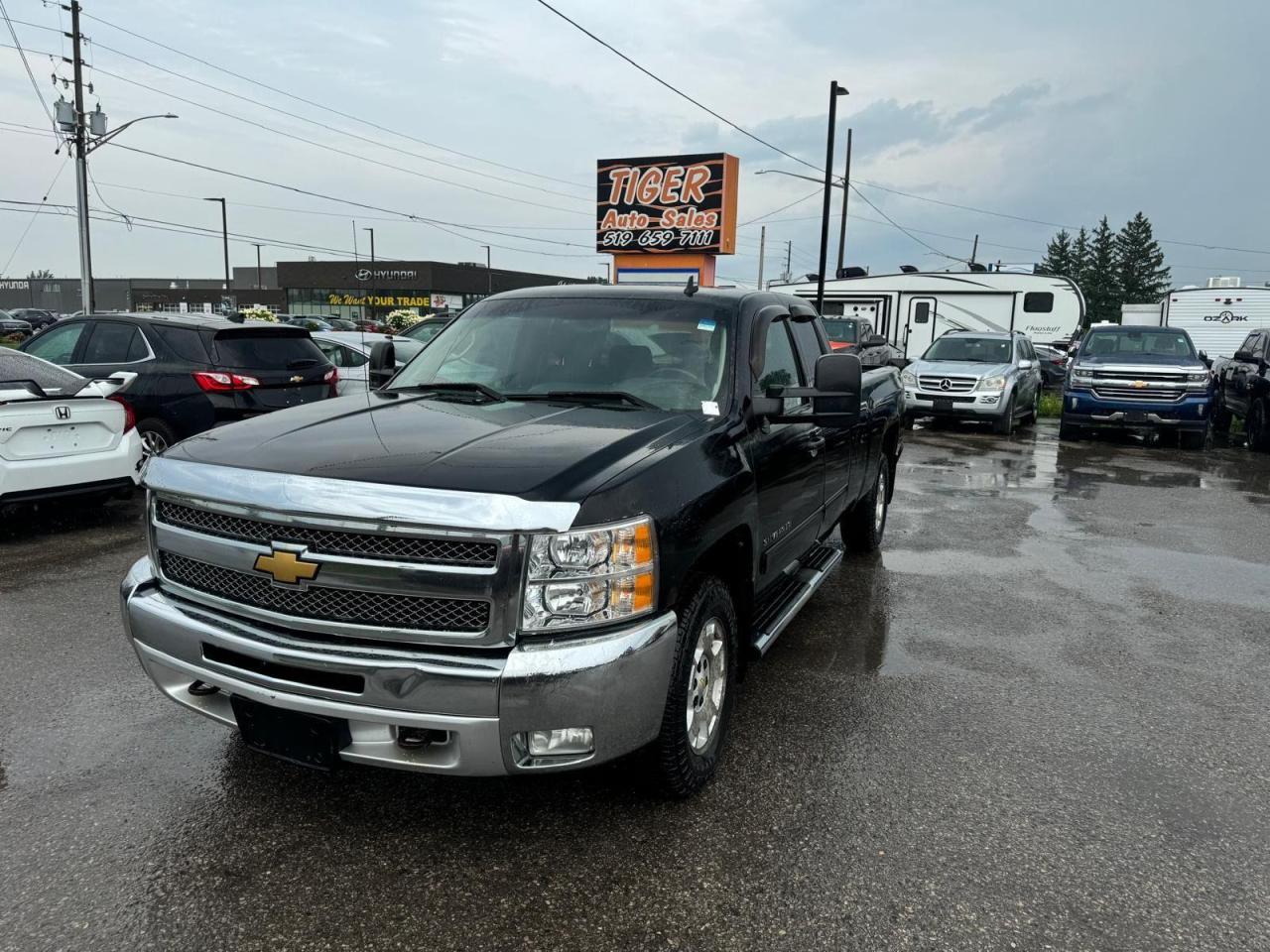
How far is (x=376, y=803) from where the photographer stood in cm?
327

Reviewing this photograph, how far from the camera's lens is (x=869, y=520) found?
6.96m

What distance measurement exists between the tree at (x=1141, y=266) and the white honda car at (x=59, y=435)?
99905 millimetres

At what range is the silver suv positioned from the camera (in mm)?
15125

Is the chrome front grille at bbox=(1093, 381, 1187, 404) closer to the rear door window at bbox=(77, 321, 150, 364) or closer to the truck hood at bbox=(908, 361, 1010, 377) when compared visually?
the truck hood at bbox=(908, 361, 1010, 377)

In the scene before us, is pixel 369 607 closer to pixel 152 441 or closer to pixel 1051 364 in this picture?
pixel 152 441

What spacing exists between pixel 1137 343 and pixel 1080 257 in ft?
328

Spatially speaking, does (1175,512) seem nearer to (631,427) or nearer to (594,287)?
(594,287)

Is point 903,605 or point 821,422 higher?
point 821,422

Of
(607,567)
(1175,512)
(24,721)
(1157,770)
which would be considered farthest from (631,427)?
(1175,512)

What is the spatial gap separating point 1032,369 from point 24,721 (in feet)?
56.3

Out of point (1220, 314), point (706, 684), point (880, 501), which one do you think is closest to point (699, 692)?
point (706, 684)

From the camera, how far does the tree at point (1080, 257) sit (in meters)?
98.7

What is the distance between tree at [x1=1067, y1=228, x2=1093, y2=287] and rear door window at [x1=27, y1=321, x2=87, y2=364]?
343 feet

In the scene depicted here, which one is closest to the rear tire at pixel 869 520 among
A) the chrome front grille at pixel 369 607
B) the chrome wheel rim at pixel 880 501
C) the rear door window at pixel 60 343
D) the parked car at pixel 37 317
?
the chrome wheel rim at pixel 880 501
